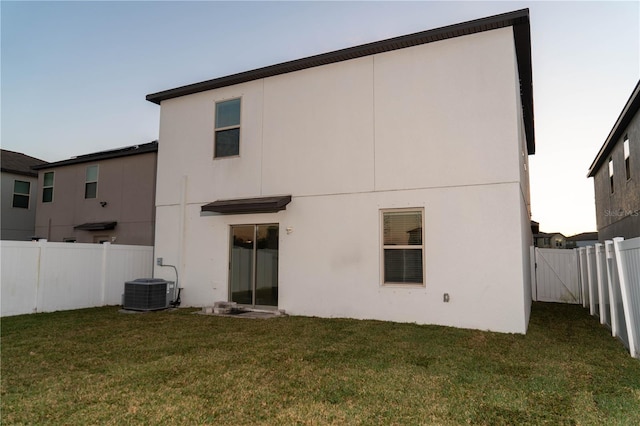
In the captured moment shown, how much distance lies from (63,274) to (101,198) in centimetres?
589

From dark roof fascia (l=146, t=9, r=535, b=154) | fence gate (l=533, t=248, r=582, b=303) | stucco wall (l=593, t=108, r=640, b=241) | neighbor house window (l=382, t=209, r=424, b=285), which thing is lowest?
fence gate (l=533, t=248, r=582, b=303)

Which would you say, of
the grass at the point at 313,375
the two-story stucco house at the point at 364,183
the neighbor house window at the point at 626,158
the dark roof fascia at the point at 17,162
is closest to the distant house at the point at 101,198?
the dark roof fascia at the point at 17,162

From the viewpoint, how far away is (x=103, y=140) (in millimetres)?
18859

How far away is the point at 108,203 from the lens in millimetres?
14773

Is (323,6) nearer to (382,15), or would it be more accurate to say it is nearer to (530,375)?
(382,15)

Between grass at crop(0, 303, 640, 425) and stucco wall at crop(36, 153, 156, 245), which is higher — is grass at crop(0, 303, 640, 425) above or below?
below

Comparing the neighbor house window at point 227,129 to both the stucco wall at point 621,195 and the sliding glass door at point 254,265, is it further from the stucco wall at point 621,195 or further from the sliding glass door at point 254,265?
the stucco wall at point 621,195

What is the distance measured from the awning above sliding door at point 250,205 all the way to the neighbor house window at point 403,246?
2.36m

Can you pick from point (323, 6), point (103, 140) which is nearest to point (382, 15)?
point (323, 6)

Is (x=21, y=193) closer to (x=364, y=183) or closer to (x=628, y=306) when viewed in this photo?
(x=364, y=183)

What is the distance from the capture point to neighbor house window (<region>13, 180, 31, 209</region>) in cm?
1848

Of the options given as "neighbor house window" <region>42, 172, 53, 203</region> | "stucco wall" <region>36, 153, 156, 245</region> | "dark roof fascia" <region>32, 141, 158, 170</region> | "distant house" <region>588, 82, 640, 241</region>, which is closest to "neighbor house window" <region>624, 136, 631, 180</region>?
"distant house" <region>588, 82, 640, 241</region>

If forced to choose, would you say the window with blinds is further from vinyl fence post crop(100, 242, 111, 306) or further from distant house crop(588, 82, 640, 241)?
distant house crop(588, 82, 640, 241)

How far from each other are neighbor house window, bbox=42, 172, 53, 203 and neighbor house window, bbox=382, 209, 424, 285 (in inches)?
603
